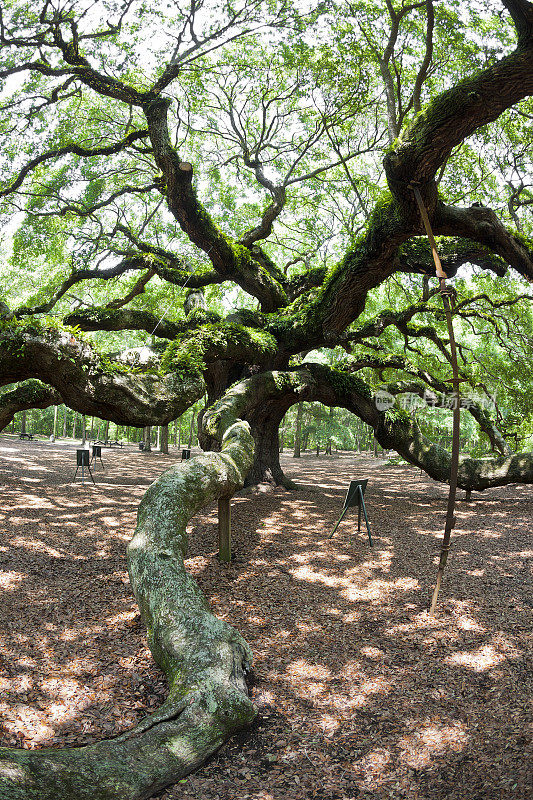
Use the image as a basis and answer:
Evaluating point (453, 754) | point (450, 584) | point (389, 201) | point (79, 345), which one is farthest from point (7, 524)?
point (389, 201)

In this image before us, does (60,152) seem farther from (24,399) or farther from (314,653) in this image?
(314,653)

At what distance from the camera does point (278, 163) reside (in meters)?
13.8

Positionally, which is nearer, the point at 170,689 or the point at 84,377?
the point at 170,689

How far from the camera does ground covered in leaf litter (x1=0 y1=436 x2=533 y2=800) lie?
2.78 metres

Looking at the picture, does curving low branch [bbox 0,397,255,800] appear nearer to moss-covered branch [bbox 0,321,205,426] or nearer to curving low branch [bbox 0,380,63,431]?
moss-covered branch [bbox 0,321,205,426]

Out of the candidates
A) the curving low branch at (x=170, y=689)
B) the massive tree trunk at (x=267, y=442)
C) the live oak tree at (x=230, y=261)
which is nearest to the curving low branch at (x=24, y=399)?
the live oak tree at (x=230, y=261)

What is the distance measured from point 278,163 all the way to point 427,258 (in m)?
6.36

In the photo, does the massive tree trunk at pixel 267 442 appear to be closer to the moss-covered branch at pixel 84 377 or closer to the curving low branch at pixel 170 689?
the moss-covered branch at pixel 84 377

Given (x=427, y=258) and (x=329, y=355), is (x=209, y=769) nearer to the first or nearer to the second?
(x=427, y=258)

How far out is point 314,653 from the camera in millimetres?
4137

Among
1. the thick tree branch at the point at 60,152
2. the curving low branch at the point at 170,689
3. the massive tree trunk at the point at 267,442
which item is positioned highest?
the thick tree branch at the point at 60,152

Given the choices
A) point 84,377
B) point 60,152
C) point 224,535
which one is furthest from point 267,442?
point 60,152

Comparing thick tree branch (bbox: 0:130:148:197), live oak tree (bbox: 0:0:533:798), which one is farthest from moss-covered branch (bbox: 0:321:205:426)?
thick tree branch (bbox: 0:130:148:197)

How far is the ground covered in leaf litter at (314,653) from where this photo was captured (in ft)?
9.12
